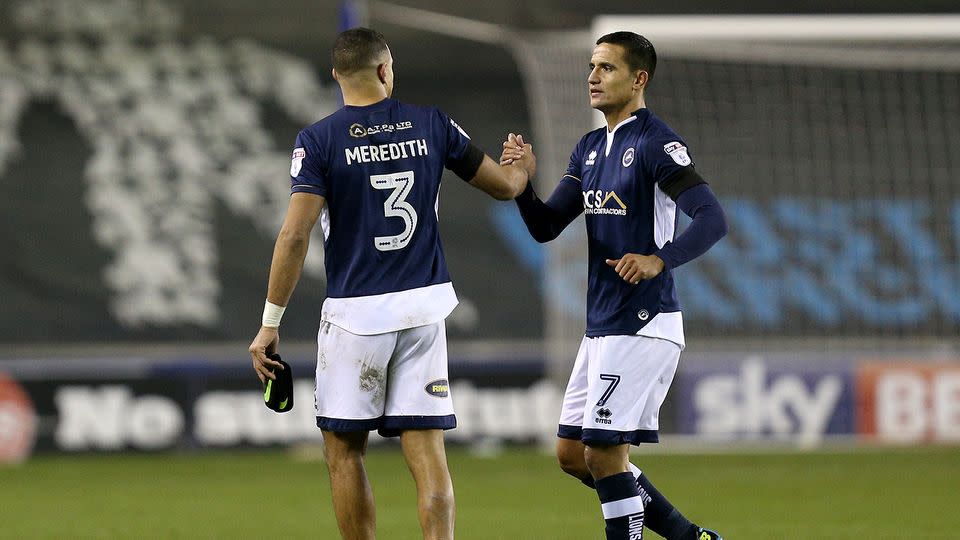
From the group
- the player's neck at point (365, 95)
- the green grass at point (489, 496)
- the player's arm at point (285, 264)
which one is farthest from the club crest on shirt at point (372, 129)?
the green grass at point (489, 496)

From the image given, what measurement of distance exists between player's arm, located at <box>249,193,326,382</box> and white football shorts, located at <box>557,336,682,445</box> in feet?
3.64

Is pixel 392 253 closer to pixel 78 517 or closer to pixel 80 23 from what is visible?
pixel 78 517

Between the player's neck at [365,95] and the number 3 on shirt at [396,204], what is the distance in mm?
271

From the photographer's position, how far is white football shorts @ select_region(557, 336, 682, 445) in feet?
18.7

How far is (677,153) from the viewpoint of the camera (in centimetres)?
566

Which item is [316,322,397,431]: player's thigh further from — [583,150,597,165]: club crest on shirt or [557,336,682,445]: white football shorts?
[583,150,597,165]: club crest on shirt

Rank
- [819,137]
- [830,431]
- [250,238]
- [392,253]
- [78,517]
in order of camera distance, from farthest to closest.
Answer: [250,238] → [819,137] → [830,431] → [78,517] → [392,253]

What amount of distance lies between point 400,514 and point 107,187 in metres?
8.88

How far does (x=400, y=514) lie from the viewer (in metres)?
9.26

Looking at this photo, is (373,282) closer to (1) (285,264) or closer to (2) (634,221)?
(1) (285,264)

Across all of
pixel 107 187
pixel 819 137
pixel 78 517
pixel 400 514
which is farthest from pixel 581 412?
pixel 107 187

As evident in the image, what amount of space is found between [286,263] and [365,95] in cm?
64

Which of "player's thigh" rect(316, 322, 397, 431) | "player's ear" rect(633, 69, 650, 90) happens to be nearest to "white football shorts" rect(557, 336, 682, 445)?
"player's thigh" rect(316, 322, 397, 431)

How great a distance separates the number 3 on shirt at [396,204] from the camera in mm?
5520
